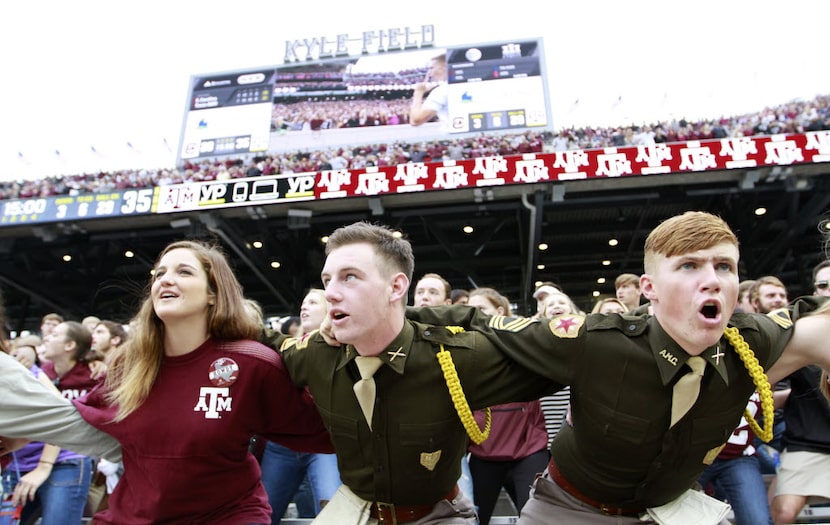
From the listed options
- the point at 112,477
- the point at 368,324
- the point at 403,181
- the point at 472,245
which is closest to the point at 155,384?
the point at 368,324

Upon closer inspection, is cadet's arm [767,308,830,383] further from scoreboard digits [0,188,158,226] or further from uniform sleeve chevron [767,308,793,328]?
scoreboard digits [0,188,158,226]

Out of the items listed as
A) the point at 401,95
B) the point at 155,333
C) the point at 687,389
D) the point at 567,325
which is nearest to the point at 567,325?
the point at 567,325

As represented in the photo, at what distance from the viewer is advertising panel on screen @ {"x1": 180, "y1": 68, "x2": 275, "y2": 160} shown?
2038 cm

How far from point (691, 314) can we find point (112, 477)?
402cm

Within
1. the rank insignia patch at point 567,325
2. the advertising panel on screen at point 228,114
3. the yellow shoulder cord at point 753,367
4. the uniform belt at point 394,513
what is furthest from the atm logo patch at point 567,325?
the advertising panel on screen at point 228,114

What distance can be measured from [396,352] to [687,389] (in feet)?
3.69

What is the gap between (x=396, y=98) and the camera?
20781 millimetres

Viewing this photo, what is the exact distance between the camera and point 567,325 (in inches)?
83.0

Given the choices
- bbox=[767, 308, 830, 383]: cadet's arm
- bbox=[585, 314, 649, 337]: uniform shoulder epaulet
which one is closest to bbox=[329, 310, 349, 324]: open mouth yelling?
bbox=[585, 314, 649, 337]: uniform shoulder epaulet

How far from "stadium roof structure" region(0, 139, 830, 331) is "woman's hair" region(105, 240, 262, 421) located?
331 inches

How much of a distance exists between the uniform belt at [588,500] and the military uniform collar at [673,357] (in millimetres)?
614

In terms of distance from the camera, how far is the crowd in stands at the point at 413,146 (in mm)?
15016

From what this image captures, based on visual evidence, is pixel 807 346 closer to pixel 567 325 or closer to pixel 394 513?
pixel 567 325

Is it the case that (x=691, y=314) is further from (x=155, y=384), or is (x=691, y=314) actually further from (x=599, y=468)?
(x=155, y=384)
